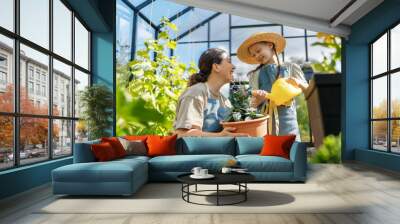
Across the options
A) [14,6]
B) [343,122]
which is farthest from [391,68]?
[14,6]

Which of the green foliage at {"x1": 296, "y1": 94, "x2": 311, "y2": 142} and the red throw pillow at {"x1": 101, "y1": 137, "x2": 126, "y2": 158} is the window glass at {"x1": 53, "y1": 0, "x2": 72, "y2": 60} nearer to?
the red throw pillow at {"x1": 101, "y1": 137, "x2": 126, "y2": 158}

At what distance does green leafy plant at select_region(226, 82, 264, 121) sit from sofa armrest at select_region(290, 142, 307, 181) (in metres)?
1.30

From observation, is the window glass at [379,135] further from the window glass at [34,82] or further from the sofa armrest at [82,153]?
the window glass at [34,82]

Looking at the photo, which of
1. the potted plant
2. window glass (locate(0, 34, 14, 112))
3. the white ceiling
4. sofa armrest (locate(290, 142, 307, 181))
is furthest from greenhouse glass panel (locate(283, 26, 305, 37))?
window glass (locate(0, 34, 14, 112))

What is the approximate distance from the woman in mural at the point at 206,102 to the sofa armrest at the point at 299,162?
1.50 meters

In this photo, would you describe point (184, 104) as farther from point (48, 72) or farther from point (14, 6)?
point (14, 6)

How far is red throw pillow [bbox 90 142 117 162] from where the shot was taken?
174 inches

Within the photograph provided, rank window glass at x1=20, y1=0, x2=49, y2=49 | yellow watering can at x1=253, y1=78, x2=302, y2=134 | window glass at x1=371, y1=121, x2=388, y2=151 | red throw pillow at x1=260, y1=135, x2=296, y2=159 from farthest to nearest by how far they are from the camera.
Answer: window glass at x1=371, y1=121, x2=388, y2=151
yellow watering can at x1=253, y1=78, x2=302, y2=134
red throw pillow at x1=260, y1=135, x2=296, y2=159
window glass at x1=20, y1=0, x2=49, y2=49

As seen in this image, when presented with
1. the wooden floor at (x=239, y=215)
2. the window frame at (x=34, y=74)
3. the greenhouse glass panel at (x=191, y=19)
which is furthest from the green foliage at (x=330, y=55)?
the window frame at (x=34, y=74)

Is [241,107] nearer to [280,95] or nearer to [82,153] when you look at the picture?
[280,95]

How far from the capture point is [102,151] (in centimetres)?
445

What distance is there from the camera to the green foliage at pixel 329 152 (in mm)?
7645

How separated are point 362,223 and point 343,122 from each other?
17.4 feet

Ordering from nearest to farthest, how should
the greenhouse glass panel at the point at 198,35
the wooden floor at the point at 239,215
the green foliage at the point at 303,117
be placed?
the wooden floor at the point at 239,215 → the green foliage at the point at 303,117 → the greenhouse glass panel at the point at 198,35
